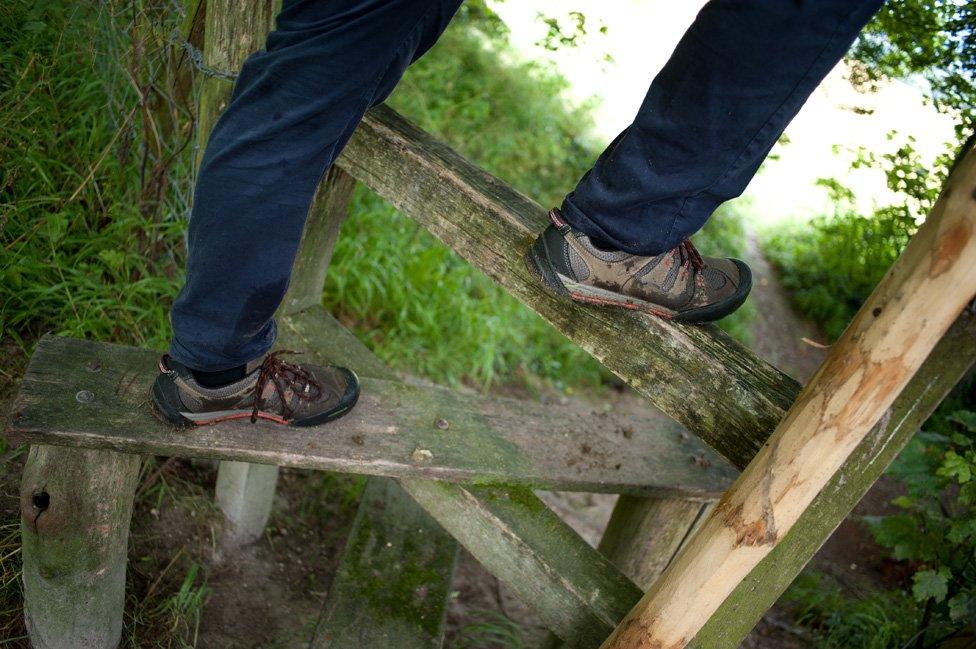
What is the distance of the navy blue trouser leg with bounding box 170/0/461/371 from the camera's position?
52.9 inches

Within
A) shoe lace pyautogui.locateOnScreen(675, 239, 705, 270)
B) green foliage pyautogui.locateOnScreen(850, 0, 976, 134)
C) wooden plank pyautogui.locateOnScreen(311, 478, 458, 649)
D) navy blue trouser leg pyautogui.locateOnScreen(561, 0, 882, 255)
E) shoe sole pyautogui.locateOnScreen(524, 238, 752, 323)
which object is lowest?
wooden plank pyautogui.locateOnScreen(311, 478, 458, 649)

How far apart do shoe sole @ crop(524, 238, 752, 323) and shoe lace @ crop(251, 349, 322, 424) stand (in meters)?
0.64

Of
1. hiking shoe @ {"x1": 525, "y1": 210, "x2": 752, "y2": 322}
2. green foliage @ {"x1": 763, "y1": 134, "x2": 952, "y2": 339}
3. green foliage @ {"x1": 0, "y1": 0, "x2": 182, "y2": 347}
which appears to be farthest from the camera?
green foliage @ {"x1": 763, "y1": 134, "x2": 952, "y2": 339}

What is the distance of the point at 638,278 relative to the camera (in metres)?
1.48

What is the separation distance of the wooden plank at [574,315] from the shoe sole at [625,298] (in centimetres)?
2

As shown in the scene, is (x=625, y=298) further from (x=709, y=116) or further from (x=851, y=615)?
(x=851, y=615)

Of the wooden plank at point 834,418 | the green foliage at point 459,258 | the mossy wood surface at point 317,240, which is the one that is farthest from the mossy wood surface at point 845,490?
the green foliage at point 459,258

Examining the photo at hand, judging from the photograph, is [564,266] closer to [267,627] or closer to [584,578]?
[584,578]

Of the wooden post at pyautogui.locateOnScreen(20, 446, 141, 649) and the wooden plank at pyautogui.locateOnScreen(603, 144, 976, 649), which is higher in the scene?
the wooden plank at pyautogui.locateOnScreen(603, 144, 976, 649)

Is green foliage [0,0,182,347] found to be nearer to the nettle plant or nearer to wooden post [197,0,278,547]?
wooden post [197,0,278,547]

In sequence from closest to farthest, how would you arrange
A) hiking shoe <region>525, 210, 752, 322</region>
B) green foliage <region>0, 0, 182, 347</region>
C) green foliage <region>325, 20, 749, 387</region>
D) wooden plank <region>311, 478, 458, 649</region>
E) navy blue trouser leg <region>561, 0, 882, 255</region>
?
navy blue trouser leg <region>561, 0, 882, 255</region>, hiking shoe <region>525, 210, 752, 322</region>, wooden plank <region>311, 478, 458, 649</region>, green foliage <region>0, 0, 182, 347</region>, green foliage <region>325, 20, 749, 387</region>

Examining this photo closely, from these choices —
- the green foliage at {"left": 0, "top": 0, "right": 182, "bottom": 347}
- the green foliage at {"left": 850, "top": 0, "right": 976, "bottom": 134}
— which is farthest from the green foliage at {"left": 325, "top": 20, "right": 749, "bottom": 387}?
the green foliage at {"left": 850, "top": 0, "right": 976, "bottom": 134}

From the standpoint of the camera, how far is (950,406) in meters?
3.60

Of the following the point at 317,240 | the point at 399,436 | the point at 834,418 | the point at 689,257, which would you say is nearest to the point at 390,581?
the point at 399,436
